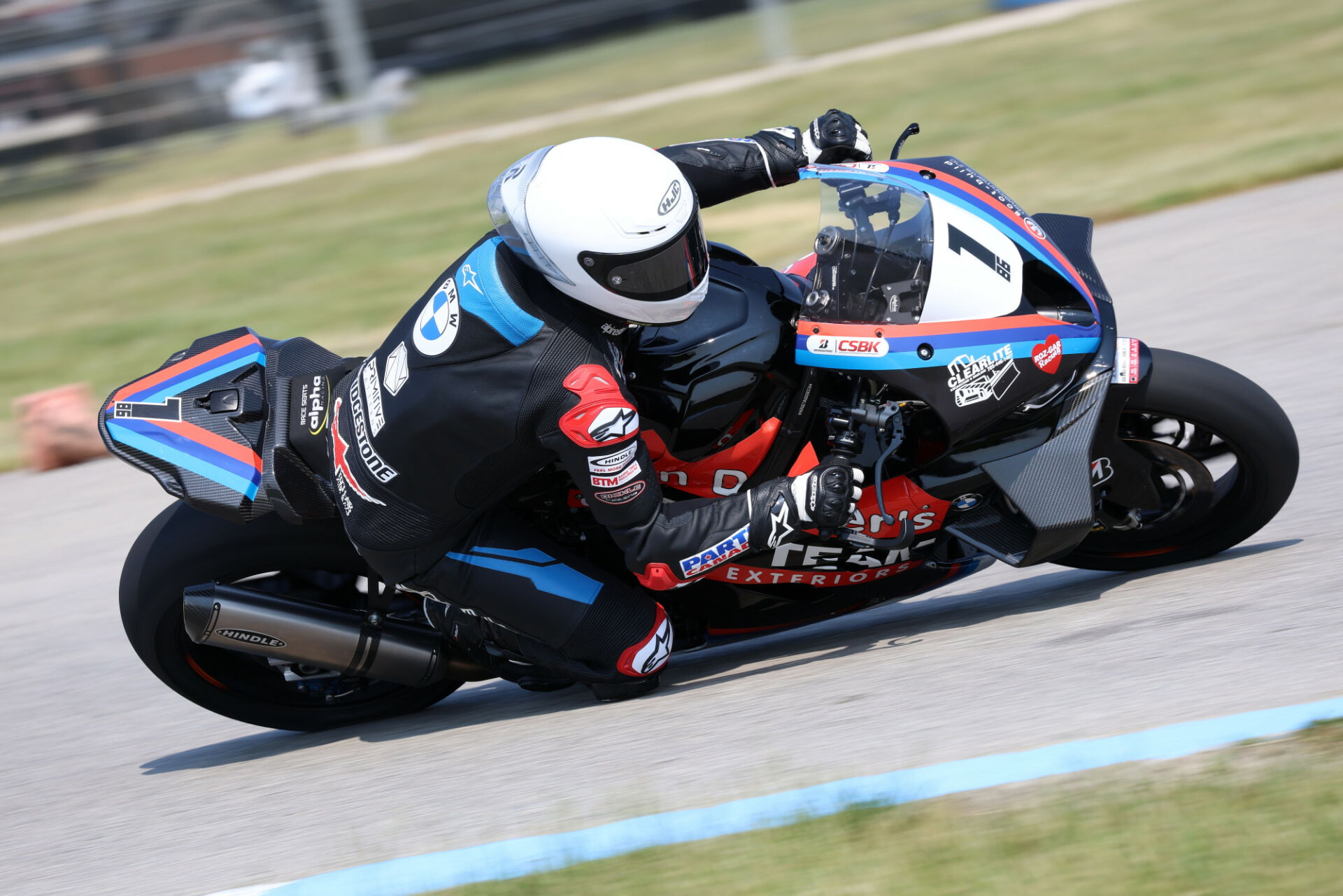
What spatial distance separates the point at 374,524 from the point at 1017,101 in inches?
325

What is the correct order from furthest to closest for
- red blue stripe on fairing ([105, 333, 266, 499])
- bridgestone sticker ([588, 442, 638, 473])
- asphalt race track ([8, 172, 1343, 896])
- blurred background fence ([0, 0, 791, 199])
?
blurred background fence ([0, 0, 791, 199]) → red blue stripe on fairing ([105, 333, 266, 499]) → bridgestone sticker ([588, 442, 638, 473]) → asphalt race track ([8, 172, 1343, 896])

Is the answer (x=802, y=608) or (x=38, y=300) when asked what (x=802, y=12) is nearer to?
(x=38, y=300)

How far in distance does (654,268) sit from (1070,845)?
4.88 feet

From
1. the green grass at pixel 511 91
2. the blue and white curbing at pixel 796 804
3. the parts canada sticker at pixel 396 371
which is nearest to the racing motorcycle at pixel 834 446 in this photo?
the parts canada sticker at pixel 396 371

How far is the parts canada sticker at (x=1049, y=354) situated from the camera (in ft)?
10.6

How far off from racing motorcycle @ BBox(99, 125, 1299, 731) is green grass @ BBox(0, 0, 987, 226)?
9.87 meters

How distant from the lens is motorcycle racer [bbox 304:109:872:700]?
3037 mm

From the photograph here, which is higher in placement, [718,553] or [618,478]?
[618,478]

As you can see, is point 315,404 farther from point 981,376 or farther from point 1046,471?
point 1046,471

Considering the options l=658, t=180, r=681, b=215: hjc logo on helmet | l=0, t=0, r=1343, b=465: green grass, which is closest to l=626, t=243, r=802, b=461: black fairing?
l=658, t=180, r=681, b=215: hjc logo on helmet

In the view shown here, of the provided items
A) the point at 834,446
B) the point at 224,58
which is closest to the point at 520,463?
the point at 834,446

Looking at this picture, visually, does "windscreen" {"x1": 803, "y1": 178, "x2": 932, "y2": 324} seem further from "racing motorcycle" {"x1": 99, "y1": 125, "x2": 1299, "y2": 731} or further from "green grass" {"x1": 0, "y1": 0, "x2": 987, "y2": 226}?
"green grass" {"x1": 0, "y1": 0, "x2": 987, "y2": 226}

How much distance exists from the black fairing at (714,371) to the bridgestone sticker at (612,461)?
0.87ft

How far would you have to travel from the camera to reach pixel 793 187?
31.6 ft
